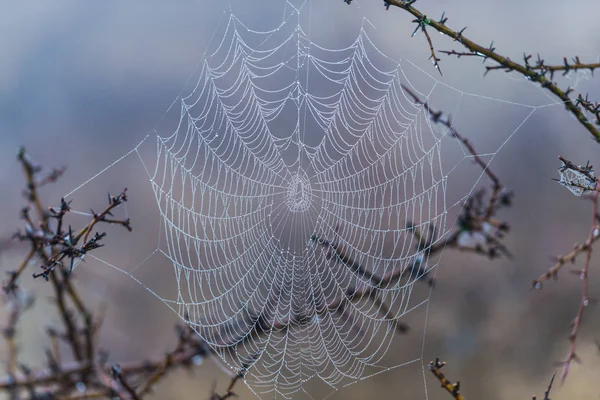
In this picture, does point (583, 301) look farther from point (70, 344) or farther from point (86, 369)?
point (70, 344)

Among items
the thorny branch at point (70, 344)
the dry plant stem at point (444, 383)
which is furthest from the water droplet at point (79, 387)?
the dry plant stem at point (444, 383)

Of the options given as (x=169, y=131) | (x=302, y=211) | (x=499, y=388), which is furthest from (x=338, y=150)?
(x=499, y=388)

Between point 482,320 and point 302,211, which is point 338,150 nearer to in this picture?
point 302,211

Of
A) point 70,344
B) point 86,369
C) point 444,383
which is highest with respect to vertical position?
point 70,344

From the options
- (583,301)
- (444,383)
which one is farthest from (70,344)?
(583,301)

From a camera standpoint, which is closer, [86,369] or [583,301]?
[583,301]

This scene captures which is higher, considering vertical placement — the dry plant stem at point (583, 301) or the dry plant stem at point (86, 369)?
the dry plant stem at point (86, 369)

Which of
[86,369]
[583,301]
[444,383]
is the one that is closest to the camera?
[583,301]

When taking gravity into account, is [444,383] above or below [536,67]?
below

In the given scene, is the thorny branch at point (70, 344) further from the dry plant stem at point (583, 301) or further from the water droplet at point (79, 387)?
the dry plant stem at point (583, 301)

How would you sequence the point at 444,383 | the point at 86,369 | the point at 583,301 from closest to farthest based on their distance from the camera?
1. the point at 583,301
2. the point at 444,383
3. the point at 86,369

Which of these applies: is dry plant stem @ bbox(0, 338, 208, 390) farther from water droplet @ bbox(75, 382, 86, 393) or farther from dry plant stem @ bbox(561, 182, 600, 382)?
dry plant stem @ bbox(561, 182, 600, 382)
